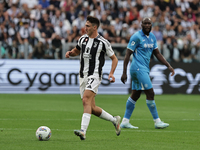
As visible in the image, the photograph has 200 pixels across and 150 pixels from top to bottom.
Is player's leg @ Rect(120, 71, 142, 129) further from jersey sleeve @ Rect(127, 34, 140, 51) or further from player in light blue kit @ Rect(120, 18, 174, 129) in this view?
jersey sleeve @ Rect(127, 34, 140, 51)

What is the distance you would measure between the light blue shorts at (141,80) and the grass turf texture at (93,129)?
0.87 m

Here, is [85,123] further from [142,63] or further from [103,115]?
[142,63]

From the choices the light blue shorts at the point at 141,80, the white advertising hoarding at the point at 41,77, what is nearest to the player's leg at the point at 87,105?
the light blue shorts at the point at 141,80

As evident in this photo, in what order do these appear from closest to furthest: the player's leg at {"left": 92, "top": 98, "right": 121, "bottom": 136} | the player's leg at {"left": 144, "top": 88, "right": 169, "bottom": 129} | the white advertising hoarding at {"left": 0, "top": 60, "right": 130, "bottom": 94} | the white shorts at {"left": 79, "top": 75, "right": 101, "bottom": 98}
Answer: the white shorts at {"left": 79, "top": 75, "right": 101, "bottom": 98} → the player's leg at {"left": 92, "top": 98, "right": 121, "bottom": 136} → the player's leg at {"left": 144, "top": 88, "right": 169, "bottom": 129} → the white advertising hoarding at {"left": 0, "top": 60, "right": 130, "bottom": 94}

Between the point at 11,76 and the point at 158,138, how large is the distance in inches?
483

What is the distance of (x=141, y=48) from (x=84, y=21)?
1283 centimetres

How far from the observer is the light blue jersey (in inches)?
368

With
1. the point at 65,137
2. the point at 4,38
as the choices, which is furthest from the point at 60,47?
the point at 65,137

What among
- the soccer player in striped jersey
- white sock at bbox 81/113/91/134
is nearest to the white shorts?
the soccer player in striped jersey

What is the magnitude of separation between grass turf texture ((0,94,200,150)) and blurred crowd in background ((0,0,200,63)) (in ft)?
16.7

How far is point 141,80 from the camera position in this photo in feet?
30.9

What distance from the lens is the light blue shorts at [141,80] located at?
369 inches

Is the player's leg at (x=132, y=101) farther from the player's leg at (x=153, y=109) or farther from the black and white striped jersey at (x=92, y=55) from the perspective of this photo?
the black and white striped jersey at (x=92, y=55)

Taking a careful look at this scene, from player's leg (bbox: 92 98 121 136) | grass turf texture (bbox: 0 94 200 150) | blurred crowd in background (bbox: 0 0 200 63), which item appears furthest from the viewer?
blurred crowd in background (bbox: 0 0 200 63)
